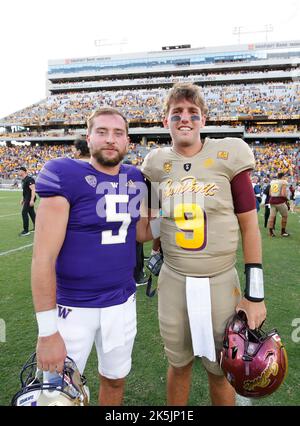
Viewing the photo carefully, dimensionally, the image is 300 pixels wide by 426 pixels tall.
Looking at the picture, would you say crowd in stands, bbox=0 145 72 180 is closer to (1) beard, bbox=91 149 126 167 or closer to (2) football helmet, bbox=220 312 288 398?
(1) beard, bbox=91 149 126 167

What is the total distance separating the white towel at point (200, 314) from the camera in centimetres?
167

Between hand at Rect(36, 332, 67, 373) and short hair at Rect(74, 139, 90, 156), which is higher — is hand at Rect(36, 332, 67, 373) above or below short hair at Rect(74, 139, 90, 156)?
below

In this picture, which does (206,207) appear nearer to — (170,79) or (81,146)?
(81,146)

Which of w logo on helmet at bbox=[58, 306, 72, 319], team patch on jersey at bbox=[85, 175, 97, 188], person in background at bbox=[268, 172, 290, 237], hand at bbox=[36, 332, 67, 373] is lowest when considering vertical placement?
person in background at bbox=[268, 172, 290, 237]

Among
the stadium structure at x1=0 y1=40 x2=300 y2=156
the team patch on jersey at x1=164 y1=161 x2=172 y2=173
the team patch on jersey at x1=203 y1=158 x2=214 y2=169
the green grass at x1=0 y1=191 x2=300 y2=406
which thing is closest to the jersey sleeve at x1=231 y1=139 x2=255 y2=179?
the team patch on jersey at x1=203 y1=158 x2=214 y2=169

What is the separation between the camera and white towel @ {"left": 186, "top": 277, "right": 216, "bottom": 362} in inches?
65.6

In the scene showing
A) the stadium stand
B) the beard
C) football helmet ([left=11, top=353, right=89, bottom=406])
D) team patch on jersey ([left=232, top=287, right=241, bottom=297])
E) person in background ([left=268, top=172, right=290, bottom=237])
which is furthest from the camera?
the stadium stand

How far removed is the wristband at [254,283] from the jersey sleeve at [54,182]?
1.02 meters

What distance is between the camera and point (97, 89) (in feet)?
161

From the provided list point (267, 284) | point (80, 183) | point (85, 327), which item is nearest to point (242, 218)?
point (80, 183)

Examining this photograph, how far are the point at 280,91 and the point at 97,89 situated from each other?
27341 mm

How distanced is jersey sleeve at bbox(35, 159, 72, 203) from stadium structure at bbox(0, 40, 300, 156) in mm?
34134

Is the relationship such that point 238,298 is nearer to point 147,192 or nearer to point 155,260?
point 155,260

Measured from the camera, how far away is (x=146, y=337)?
10.0 feet
